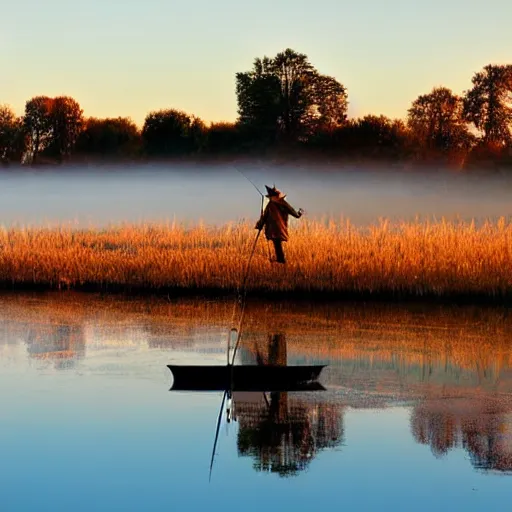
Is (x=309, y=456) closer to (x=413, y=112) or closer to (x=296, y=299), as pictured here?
(x=296, y=299)

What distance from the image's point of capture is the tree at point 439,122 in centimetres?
5397

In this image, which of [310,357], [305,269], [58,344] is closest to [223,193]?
[305,269]

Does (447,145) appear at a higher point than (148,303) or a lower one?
higher

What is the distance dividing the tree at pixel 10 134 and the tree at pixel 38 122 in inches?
17.6

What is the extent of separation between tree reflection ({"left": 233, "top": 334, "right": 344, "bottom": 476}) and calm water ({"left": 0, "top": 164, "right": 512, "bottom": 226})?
28.8m

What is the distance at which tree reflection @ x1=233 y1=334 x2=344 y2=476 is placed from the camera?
10508 millimetres

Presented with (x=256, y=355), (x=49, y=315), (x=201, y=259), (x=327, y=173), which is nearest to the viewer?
(x=256, y=355)

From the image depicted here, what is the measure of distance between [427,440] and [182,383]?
3251 mm

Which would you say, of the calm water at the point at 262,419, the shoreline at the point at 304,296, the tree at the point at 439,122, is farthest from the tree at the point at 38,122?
the calm water at the point at 262,419

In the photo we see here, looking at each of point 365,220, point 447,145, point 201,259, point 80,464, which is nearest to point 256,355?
point 80,464

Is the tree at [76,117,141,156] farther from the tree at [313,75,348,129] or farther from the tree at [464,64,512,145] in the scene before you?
the tree at [464,64,512,145]

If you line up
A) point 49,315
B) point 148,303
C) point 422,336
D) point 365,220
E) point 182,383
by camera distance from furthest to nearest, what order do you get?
point 365,220, point 148,303, point 49,315, point 422,336, point 182,383

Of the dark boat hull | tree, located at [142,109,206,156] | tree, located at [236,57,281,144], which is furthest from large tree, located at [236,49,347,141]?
the dark boat hull

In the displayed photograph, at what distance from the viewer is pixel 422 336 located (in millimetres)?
17453
